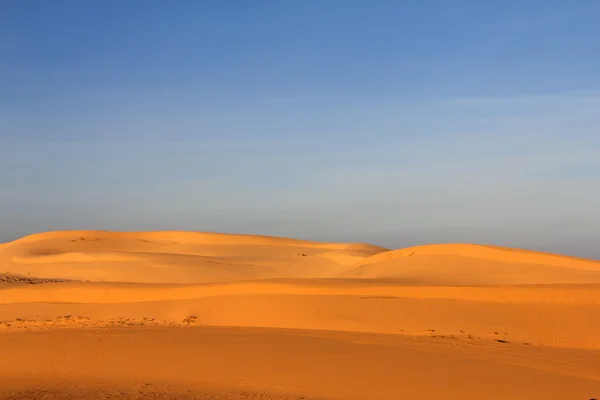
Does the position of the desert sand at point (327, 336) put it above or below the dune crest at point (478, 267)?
below

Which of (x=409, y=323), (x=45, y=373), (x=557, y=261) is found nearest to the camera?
(x=45, y=373)

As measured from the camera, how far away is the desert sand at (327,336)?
958 centimetres

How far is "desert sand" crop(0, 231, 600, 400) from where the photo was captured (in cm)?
958

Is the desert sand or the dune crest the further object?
the dune crest

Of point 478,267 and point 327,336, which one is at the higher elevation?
point 478,267

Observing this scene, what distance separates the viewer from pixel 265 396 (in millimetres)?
8984

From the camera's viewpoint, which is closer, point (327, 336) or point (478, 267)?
point (327, 336)

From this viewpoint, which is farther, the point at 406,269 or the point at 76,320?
the point at 406,269

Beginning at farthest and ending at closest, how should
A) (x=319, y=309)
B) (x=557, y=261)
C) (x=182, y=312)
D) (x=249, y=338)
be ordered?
(x=557, y=261) < (x=182, y=312) < (x=319, y=309) < (x=249, y=338)

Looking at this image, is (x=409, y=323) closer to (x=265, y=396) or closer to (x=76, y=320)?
(x=265, y=396)

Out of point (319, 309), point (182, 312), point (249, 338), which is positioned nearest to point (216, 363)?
point (249, 338)

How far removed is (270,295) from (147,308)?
12.3 feet

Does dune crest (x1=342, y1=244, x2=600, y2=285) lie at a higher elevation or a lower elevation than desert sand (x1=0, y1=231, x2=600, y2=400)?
higher

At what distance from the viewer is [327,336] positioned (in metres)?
13.4
